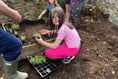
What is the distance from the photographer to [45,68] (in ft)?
10.4

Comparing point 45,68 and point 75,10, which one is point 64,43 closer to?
point 45,68

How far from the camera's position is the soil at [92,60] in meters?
3.15

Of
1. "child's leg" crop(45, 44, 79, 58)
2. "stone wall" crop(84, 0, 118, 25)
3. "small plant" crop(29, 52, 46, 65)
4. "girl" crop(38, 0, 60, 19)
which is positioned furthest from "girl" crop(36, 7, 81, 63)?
"stone wall" crop(84, 0, 118, 25)

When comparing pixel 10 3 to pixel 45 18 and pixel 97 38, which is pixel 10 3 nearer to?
pixel 45 18

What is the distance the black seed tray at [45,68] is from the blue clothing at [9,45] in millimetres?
670

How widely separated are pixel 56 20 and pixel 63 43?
22.9 inches

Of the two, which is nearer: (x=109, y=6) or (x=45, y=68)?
(x=45, y=68)

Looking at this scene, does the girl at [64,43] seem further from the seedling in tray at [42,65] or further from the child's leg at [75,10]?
the child's leg at [75,10]

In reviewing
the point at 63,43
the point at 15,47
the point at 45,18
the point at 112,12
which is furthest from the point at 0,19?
the point at 112,12

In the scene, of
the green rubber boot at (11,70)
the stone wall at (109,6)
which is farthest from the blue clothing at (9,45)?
the stone wall at (109,6)

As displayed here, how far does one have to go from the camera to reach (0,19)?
13.9ft

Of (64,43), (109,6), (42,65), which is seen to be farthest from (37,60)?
(109,6)

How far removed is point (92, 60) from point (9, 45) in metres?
1.62

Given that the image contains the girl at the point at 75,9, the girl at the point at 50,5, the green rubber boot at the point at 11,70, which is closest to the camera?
the green rubber boot at the point at 11,70
